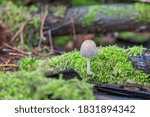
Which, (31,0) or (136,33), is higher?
(31,0)

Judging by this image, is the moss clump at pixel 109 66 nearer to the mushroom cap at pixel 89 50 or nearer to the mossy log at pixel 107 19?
the mushroom cap at pixel 89 50

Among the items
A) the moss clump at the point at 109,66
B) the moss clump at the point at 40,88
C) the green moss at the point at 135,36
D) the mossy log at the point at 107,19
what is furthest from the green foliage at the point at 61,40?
the moss clump at the point at 40,88

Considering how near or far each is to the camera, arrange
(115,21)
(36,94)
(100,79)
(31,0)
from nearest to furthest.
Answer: (36,94) → (100,79) → (115,21) → (31,0)

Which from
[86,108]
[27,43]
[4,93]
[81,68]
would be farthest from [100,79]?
[27,43]

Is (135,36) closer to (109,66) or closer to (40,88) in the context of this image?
(109,66)

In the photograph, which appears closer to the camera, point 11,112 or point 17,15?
point 11,112

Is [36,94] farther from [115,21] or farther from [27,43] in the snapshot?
[115,21]

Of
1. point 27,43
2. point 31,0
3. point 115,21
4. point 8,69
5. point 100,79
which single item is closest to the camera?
point 100,79
